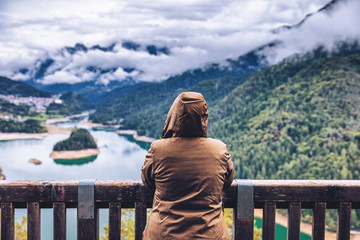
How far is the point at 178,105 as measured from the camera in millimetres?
1493

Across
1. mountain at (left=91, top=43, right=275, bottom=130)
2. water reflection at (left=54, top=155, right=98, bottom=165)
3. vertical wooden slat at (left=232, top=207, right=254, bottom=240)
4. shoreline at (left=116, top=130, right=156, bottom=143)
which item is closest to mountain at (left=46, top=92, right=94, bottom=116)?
mountain at (left=91, top=43, right=275, bottom=130)

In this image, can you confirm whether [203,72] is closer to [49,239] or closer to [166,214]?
[49,239]

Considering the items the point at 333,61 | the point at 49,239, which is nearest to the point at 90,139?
the point at 49,239

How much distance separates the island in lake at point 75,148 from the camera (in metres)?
50.5

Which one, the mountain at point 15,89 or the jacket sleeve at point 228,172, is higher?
the mountain at point 15,89

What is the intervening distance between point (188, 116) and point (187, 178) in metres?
0.26

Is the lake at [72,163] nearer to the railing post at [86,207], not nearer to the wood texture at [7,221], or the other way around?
the wood texture at [7,221]

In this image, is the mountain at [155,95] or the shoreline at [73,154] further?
the mountain at [155,95]

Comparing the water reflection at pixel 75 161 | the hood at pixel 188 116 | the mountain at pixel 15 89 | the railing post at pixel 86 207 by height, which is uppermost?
the mountain at pixel 15 89

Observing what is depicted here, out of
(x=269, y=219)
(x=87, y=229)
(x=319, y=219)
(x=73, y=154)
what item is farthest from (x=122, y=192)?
(x=73, y=154)

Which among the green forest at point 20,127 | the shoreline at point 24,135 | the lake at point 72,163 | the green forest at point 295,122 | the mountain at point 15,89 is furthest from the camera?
the mountain at point 15,89

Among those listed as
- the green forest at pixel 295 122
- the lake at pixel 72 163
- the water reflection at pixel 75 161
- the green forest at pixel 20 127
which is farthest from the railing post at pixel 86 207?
the green forest at pixel 20 127

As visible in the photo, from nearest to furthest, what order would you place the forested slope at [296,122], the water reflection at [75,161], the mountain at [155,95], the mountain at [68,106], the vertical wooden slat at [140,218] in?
the vertical wooden slat at [140,218] → the forested slope at [296,122] → the water reflection at [75,161] → the mountain at [155,95] → the mountain at [68,106]

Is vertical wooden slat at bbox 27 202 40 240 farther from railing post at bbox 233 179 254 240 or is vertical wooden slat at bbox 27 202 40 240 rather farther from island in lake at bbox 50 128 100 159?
island in lake at bbox 50 128 100 159
